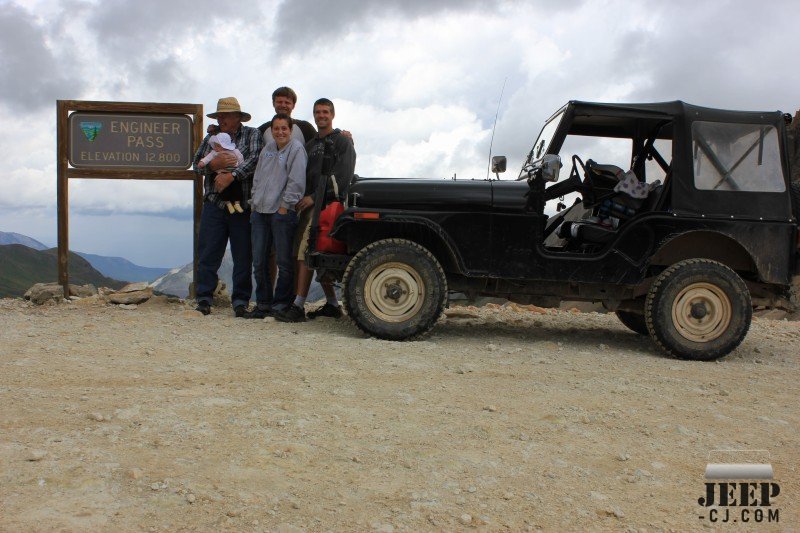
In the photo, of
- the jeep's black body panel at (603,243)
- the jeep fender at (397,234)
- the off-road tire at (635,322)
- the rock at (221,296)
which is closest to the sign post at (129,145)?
the rock at (221,296)

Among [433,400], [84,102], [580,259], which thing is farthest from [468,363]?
[84,102]

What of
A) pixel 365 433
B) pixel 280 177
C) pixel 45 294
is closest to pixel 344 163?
pixel 280 177

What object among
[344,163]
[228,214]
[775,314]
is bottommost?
[775,314]

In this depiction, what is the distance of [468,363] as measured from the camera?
4918 mm

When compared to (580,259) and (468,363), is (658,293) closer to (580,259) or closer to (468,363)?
(580,259)

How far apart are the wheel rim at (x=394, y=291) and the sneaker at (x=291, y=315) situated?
1.18 m

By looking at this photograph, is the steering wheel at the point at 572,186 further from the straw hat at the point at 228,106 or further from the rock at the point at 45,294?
the rock at the point at 45,294

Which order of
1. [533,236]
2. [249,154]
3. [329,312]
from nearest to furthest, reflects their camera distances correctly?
[533,236]
[249,154]
[329,312]

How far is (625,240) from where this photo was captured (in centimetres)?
565

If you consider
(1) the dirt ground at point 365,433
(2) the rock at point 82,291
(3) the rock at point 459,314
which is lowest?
(1) the dirt ground at point 365,433

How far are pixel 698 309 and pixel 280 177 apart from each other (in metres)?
4.01

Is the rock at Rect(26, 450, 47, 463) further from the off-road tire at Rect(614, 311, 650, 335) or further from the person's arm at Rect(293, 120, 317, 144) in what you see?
the off-road tire at Rect(614, 311, 650, 335)

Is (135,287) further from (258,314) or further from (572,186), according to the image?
(572,186)

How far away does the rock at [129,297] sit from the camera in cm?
754
